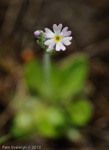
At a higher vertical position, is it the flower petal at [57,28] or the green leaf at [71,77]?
the green leaf at [71,77]

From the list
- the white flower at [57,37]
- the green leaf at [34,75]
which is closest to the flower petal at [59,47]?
the white flower at [57,37]

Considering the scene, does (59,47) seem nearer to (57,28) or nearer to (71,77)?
(57,28)

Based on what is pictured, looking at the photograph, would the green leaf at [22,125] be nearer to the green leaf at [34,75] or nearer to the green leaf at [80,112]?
the green leaf at [34,75]

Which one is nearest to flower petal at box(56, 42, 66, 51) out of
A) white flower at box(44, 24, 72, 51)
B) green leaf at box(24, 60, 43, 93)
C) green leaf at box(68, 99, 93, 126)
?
Answer: white flower at box(44, 24, 72, 51)

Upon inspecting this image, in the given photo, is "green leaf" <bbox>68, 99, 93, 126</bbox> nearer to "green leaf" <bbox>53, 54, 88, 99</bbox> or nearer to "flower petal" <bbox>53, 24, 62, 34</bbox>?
"green leaf" <bbox>53, 54, 88, 99</bbox>

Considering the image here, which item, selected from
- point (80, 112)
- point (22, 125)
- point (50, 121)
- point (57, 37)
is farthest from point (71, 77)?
point (57, 37)

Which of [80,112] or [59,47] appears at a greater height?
[80,112]

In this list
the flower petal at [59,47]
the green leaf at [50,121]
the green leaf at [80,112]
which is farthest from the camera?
the green leaf at [80,112]
